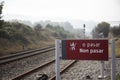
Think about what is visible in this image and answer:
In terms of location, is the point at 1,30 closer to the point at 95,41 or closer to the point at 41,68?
the point at 41,68

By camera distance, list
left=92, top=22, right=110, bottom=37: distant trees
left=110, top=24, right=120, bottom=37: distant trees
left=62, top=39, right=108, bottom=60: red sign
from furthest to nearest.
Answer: left=92, top=22, right=110, bottom=37: distant trees
left=110, top=24, right=120, bottom=37: distant trees
left=62, top=39, right=108, bottom=60: red sign

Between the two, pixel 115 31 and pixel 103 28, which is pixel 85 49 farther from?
pixel 103 28

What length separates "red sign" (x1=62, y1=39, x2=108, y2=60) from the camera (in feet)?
18.9

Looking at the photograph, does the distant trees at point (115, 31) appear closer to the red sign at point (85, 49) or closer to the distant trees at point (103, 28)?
the distant trees at point (103, 28)

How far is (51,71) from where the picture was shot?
11.6 meters

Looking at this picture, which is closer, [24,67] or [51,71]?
[51,71]

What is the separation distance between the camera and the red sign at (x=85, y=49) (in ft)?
18.9

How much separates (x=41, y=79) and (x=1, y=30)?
17427 mm

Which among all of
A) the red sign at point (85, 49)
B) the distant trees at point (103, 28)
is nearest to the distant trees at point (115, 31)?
the distant trees at point (103, 28)

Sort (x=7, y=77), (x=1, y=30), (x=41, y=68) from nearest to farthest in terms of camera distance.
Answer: (x=7, y=77), (x=41, y=68), (x=1, y=30)

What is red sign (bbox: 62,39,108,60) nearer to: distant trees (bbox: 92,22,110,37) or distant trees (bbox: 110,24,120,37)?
distant trees (bbox: 110,24,120,37)

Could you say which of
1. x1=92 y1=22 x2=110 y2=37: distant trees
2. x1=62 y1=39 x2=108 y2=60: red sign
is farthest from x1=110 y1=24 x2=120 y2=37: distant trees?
x1=62 y1=39 x2=108 y2=60: red sign

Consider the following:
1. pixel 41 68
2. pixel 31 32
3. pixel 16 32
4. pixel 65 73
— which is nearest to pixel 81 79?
pixel 65 73

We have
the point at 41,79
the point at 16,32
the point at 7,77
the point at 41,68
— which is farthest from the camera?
the point at 16,32
